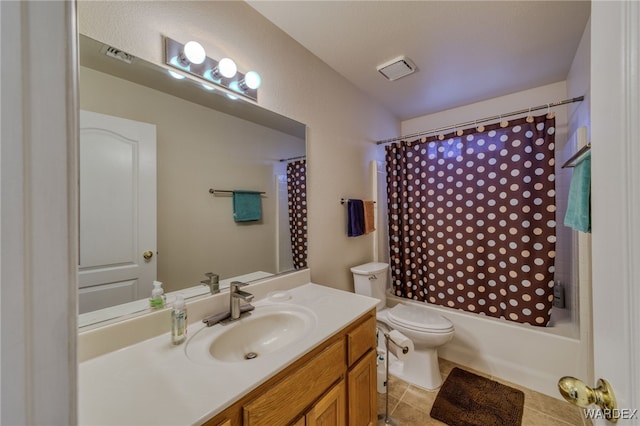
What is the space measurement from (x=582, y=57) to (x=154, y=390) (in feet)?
8.81

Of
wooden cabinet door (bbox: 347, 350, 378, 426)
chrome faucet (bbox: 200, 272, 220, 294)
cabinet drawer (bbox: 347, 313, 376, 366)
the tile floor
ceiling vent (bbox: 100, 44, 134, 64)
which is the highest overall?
ceiling vent (bbox: 100, 44, 134, 64)

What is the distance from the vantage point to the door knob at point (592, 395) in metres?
0.44

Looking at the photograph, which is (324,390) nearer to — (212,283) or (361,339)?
(361,339)

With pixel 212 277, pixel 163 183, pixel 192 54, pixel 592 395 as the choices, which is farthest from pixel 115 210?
pixel 592 395

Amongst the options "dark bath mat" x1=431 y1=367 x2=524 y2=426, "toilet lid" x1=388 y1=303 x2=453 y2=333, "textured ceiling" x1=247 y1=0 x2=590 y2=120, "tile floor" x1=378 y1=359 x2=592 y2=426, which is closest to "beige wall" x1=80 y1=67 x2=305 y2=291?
"textured ceiling" x1=247 y1=0 x2=590 y2=120

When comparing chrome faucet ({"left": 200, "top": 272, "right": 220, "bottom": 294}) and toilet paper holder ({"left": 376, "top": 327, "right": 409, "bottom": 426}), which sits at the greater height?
chrome faucet ({"left": 200, "top": 272, "right": 220, "bottom": 294})

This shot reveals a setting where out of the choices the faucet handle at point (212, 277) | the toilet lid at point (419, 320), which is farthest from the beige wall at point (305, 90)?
the faucet handle at point (212, 277)

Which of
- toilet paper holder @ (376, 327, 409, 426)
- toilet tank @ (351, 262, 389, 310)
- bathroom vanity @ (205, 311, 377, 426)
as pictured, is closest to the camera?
bathroom vanity @ (205, 311, 377, 426)

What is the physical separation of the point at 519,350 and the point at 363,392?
1367mm

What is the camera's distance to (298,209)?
→ 1620 millimetres

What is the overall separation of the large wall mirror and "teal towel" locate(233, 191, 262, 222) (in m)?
0.02

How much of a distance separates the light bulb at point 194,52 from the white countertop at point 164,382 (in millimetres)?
1141

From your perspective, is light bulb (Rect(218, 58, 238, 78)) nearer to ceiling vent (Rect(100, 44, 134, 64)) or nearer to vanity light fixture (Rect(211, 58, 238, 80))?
vanity light fixture (Rect(211, 58, 238, 80))

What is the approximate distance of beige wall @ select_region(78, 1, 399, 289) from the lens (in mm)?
950
